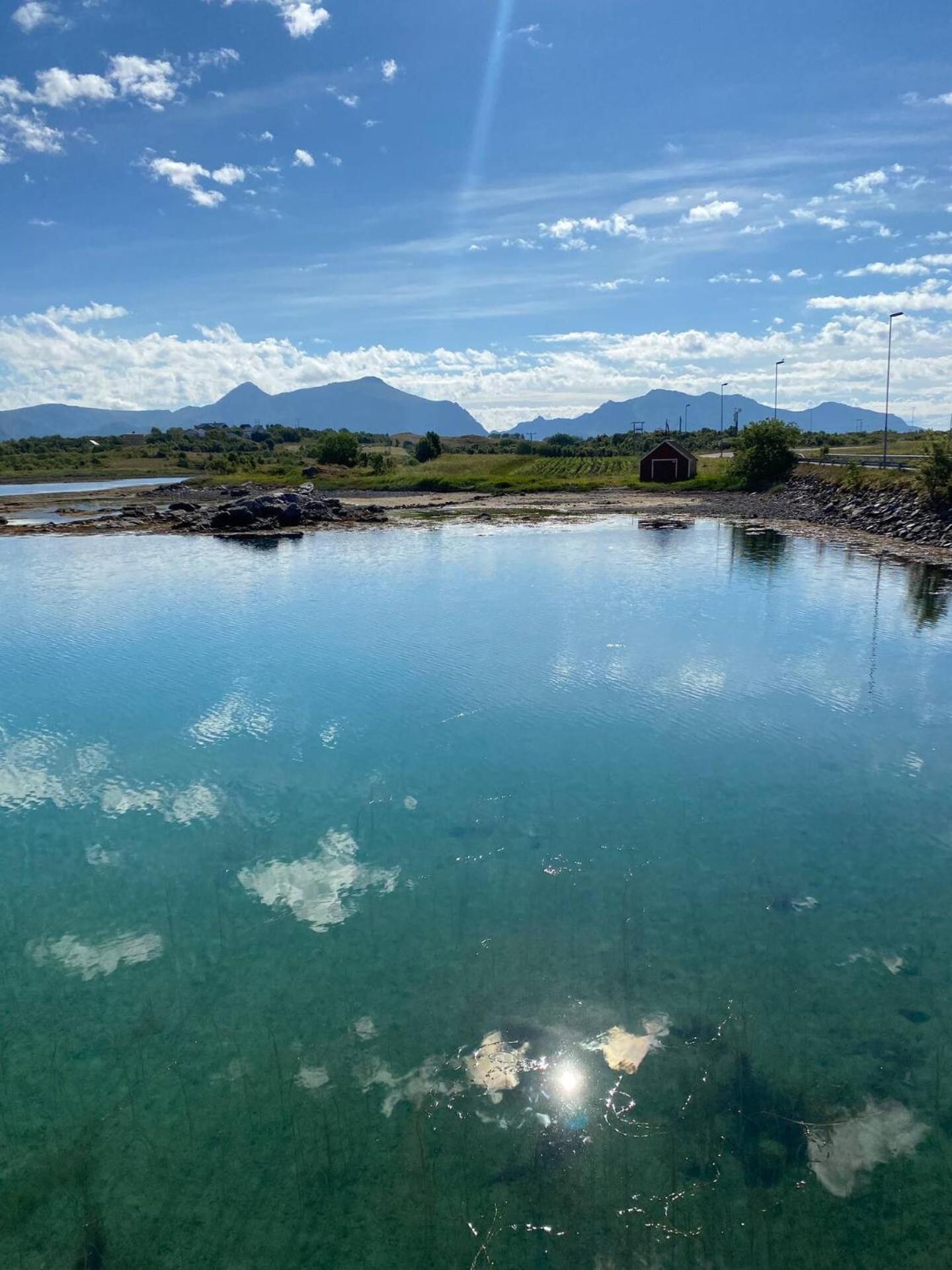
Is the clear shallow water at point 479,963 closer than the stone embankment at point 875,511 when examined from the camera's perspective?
Yes

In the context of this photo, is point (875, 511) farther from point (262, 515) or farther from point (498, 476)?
point (498, 476)

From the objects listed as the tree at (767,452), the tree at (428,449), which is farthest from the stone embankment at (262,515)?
the tree at (428,449)

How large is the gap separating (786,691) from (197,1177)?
2535 cm

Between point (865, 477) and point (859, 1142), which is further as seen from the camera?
point (865, 477)

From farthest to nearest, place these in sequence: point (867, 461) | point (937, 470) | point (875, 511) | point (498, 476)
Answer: point (498, 476) → point (867, 461) → point (875, 511) → point (937, 470)

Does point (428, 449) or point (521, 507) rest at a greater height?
point (428, 449)

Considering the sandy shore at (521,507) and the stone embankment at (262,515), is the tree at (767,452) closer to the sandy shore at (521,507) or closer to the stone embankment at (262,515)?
the sandy shore at (521,507)

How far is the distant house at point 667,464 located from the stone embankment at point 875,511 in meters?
24.9

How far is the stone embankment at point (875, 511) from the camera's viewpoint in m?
62.7

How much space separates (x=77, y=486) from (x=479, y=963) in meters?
165

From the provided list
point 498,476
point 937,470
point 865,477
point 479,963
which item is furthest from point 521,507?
point 479,963

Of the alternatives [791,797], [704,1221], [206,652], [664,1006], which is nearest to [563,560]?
[206,652]

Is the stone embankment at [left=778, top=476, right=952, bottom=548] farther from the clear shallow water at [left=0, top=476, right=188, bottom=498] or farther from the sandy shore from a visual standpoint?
the clear shallow water at [left=0, top=476, right=188, bottom=498]

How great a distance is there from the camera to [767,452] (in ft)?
327
